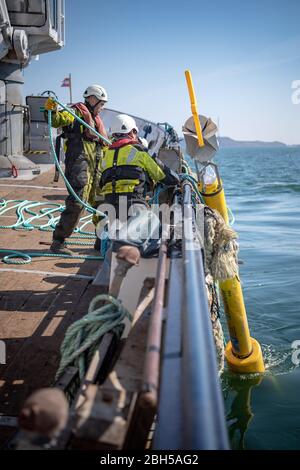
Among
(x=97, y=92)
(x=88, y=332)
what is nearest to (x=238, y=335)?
(x=88, y=332)

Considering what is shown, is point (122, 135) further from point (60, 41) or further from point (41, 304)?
point (60, 41)

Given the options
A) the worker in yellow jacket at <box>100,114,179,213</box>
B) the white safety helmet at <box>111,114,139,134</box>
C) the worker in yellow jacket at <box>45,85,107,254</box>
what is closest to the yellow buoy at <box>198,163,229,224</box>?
the worker in yellow jacket at <box>100,114,179,213</box>

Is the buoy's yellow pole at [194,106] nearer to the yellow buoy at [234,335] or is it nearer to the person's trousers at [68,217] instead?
the yellow buoy at [234,335]

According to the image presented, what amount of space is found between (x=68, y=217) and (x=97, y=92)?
1.69 m

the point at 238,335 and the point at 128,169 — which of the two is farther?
the point at 238,335

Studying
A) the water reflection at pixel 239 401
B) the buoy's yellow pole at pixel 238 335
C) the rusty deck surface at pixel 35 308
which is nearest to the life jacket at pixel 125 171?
the rusty deck surface at pixel 35 308

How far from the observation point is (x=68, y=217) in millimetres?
5543

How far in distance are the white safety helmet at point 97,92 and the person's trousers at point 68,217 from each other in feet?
4.52

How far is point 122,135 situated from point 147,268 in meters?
2.05

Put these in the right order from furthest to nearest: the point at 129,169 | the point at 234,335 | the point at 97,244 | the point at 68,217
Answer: the point at 97,244 < the point at 68,217 < the point at 234,335 < the point at 129,169

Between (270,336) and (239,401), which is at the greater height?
(270,336)

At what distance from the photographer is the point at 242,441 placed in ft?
14.8

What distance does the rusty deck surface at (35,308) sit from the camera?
2951 mm

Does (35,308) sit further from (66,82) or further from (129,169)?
(66,82)
